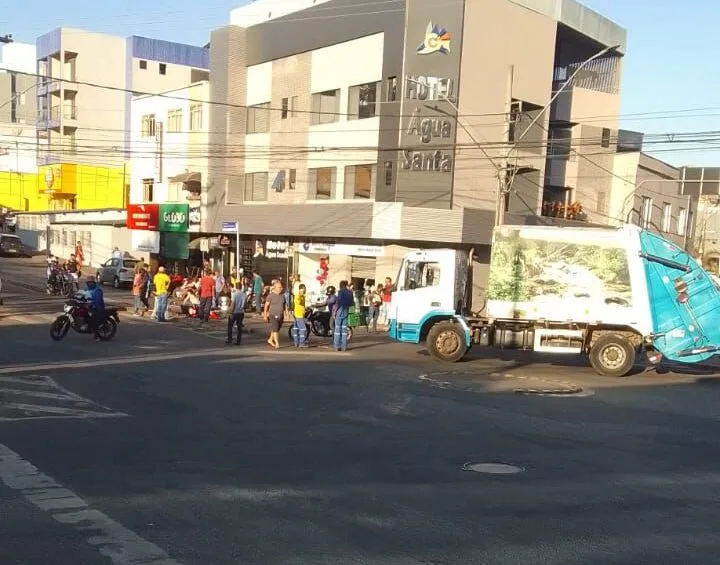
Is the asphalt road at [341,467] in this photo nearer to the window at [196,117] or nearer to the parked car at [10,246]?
the window at [196,117]

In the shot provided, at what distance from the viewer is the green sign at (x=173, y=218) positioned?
1385 inches

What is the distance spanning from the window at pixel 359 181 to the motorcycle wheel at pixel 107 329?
12.1 metres

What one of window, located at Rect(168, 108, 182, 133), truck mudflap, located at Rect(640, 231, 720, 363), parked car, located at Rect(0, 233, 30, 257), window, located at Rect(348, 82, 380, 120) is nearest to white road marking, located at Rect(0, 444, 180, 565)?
truck mudflap, located at Rect(640, 231, 720, 363)

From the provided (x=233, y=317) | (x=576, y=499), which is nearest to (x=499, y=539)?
(x=576, y=499)

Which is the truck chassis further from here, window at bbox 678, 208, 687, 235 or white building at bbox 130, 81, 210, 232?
window at bbox 678, 208, 687, 235

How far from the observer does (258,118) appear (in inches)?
1270

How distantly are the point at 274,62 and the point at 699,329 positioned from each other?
21.9 m

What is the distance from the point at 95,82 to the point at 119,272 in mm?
23656

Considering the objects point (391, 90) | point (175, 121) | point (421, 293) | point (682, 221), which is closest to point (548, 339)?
point (421, 293)

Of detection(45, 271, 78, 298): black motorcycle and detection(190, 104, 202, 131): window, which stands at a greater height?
detection(190, 104, 202, 131): window

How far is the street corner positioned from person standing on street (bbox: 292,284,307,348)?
7.18 meters

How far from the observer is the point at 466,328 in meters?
16.7

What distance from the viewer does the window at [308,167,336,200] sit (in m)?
28.8

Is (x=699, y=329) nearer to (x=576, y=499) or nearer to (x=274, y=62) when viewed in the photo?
(x=576, y=499)
